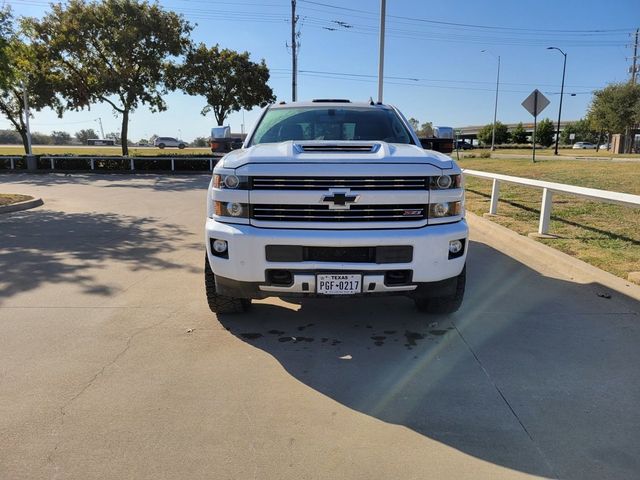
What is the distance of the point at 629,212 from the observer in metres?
9.66

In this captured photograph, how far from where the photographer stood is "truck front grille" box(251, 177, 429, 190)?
376cm

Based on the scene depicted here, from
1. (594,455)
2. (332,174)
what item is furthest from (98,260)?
(594,455)

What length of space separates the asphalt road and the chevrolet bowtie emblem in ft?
3.84

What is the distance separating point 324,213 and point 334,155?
0.49 m

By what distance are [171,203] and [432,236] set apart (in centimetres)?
1071

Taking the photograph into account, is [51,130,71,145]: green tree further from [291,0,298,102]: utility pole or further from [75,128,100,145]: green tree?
[291,0,298,102]: utility pole

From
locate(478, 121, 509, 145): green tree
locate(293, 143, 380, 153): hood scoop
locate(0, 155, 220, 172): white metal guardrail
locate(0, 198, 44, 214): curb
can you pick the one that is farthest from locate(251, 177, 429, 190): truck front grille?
locate(478, 121, 509, 145): green tree

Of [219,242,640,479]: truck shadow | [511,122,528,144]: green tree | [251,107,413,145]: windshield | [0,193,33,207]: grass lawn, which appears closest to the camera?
[219,242,640,479]: truck shadow

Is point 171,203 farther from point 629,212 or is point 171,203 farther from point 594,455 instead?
point 594,455

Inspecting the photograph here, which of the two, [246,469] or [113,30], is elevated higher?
[113,30]

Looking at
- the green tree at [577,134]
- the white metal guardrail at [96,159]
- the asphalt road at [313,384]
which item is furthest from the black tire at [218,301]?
the green tree at [577,134]

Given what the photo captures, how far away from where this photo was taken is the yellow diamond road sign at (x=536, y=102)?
17.9m

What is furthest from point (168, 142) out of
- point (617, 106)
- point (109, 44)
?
point (617, 106)

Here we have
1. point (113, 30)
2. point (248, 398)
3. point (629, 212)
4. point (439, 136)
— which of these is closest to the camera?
point (248, 398)
